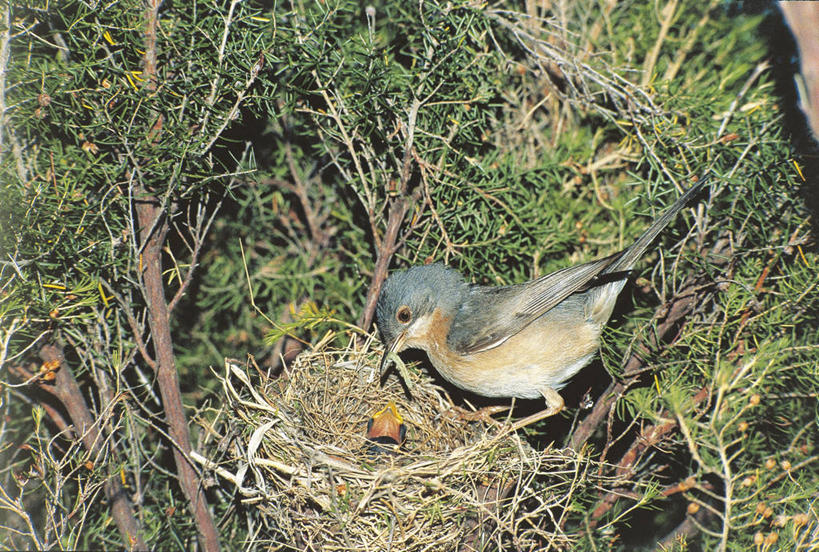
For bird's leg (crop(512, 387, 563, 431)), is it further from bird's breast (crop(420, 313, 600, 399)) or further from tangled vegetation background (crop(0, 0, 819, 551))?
tangled vegetation background (crop(0, 0, 819, 551))

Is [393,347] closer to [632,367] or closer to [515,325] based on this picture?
[515,325]

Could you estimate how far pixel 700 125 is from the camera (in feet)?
11.2

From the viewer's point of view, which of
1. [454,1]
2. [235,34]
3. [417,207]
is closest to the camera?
[235,34]

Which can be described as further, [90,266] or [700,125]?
[700,125]

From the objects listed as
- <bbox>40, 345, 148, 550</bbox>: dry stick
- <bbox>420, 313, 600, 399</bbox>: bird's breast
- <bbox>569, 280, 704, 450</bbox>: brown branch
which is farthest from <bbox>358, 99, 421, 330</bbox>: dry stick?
<bbox>40, 345, 148, 550</bbox>: dry stick

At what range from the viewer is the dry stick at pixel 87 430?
3059mm

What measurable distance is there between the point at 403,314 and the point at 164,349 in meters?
1.28

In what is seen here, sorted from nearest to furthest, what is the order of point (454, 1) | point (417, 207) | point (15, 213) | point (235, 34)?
point (15, 213)
point (235, 34)
point (454, 1)
point (417, 207)

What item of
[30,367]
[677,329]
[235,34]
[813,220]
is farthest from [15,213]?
[813,220]

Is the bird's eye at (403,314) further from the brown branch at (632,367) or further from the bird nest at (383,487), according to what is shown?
the brown branch at (632,367)

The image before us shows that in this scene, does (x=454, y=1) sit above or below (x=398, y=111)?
above

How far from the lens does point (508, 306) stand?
354cm

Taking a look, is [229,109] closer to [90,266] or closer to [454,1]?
[90,266]

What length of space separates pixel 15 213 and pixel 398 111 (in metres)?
1.89
